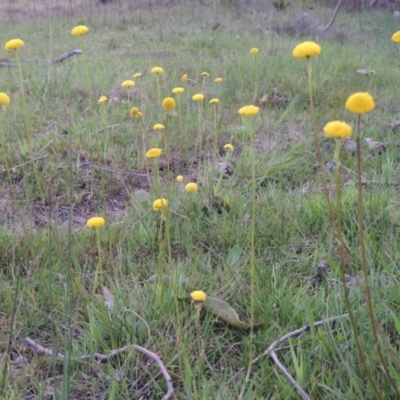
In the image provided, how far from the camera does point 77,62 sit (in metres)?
4.54

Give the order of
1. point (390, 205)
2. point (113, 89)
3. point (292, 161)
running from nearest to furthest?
1. point (390, 205)
2. point (292, 161)
3. point (113, 89)

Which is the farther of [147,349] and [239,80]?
[239,80]

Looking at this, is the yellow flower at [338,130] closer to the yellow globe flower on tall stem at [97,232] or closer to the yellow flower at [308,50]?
the yellow flower at [308,50]

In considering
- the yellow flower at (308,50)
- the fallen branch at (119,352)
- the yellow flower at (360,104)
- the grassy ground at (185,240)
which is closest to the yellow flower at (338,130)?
the yellow flower at (360,104)

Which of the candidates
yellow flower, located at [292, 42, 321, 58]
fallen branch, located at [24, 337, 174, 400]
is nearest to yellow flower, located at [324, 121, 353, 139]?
yellow flower, located at [292, 42, 321, 58]

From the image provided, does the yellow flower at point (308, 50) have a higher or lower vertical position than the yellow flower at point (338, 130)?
higher

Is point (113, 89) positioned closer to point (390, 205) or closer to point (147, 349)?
point (390, 205)

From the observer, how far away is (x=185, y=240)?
1.79 metres

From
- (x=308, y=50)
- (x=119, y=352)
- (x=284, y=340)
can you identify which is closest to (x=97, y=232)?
(x=119, y=352)

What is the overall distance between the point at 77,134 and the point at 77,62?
191 centimetres

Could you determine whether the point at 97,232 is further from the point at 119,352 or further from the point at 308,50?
the point at 308,50

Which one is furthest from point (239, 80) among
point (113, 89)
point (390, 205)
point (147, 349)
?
point (147, 349)

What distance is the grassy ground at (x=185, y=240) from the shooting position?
1.20m

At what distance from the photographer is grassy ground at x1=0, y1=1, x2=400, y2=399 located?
1204 millimetres
